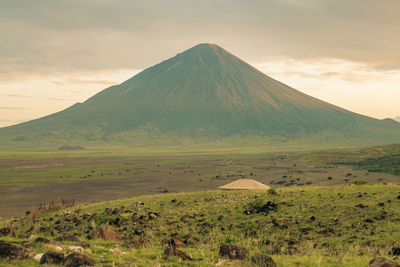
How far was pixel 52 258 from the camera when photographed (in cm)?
1166

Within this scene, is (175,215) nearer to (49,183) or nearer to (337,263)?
(337,263)

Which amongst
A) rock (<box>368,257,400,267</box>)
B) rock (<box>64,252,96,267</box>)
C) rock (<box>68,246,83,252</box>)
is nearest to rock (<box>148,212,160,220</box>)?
rock (<box>68,246,83,252</box>)

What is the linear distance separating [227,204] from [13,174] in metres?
76.8

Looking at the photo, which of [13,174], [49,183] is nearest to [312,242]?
[49,183]

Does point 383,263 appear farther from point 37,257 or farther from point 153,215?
point 153,215

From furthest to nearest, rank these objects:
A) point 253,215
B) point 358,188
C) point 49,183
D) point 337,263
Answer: point 49,183 < point 358,188 < point 253,215 < point 337,263

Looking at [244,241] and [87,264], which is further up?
[87,264]

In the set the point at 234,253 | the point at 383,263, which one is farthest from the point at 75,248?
the point at 383,263

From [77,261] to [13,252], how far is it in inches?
90.3

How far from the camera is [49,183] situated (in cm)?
7238

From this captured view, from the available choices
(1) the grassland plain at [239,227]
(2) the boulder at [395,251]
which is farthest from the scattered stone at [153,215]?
(2) the boulder at [395,251]

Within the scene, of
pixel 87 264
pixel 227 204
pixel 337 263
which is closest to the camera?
pixel 87 264

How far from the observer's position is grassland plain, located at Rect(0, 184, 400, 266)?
1377 cm

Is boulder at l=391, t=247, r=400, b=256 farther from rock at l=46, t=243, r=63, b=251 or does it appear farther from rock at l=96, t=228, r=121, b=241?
rock at l=46, t=243, r=63, b=251
